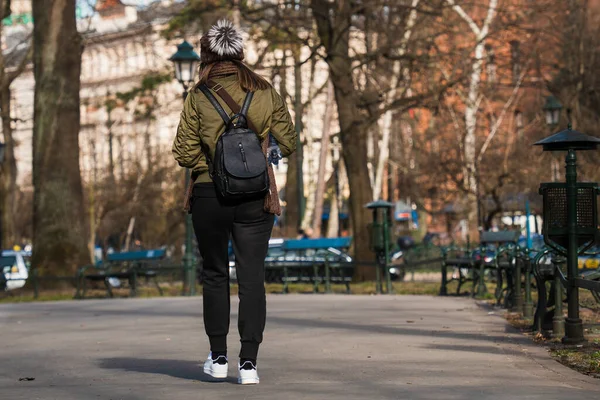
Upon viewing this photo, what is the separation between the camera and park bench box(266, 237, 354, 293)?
24.1 meters

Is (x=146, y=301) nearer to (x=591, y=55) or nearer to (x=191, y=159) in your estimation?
(x=191, y=159)

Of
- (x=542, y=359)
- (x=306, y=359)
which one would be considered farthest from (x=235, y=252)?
(x=542, y=359)

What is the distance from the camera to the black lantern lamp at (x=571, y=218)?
9984 mm

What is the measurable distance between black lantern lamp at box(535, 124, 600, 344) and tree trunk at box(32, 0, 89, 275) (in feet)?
51.6

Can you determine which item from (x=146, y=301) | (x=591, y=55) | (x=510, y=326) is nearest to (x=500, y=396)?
(x=510, y=326)

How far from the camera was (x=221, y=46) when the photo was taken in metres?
7.81

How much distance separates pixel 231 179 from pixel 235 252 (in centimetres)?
45

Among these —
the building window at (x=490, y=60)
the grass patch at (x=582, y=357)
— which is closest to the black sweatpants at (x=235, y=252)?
the grass patch at (x=582, y=357)

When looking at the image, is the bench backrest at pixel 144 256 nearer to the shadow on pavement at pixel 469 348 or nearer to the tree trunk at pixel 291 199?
the tree trunk at pixel 291 199

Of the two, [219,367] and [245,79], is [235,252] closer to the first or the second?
[219,367]

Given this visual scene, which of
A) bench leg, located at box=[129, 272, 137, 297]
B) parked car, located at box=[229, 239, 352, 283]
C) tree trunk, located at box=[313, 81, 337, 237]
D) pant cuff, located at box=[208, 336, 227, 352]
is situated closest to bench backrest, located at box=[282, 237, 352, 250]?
parked car, located at box=[229, 239, 352, 283]

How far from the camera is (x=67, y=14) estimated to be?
82.8 feet

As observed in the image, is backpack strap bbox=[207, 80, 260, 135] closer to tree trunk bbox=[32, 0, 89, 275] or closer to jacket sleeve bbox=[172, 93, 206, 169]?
jacket sleeve bbox=[172, 93, 206, 169]

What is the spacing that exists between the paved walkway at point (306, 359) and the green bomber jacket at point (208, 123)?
122 centimetres
